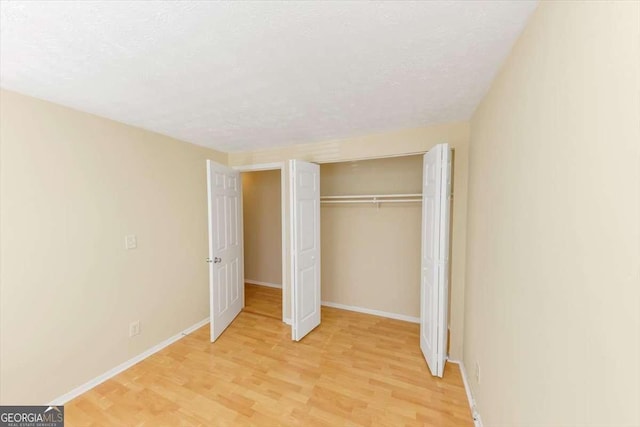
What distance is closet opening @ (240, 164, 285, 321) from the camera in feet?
14.3

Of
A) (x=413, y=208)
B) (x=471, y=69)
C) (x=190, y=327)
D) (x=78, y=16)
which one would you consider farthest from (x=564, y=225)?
(x=190, y=327)

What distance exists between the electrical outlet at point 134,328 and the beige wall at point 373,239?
2252 mm

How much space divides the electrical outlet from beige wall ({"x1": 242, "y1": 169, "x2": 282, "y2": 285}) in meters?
2.33

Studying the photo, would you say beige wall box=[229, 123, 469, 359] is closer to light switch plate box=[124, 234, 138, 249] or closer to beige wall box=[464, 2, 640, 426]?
beige wall box=[464, 2, 640, 426]

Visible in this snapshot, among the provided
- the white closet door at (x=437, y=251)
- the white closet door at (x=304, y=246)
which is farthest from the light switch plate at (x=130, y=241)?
the white closet door at (x=437, y=251)

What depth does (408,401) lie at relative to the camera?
184cm

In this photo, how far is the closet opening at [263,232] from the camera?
171 inches

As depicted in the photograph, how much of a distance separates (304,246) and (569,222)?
2261 mm

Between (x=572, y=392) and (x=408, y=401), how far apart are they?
145 centimetres

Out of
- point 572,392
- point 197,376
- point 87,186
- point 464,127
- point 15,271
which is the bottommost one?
point 197,376

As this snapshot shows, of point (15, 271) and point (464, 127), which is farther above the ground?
point (464, 127)

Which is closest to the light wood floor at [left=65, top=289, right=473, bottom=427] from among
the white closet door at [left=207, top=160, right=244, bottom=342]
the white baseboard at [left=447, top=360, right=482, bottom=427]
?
the white baseboard at [left=447, top=360, right=482, bottom=427]

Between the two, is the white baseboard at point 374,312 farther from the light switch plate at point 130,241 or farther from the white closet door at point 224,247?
the light switch plate at point 130,241

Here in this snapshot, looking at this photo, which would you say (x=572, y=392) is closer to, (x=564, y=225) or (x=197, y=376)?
(x=564, y=225)
